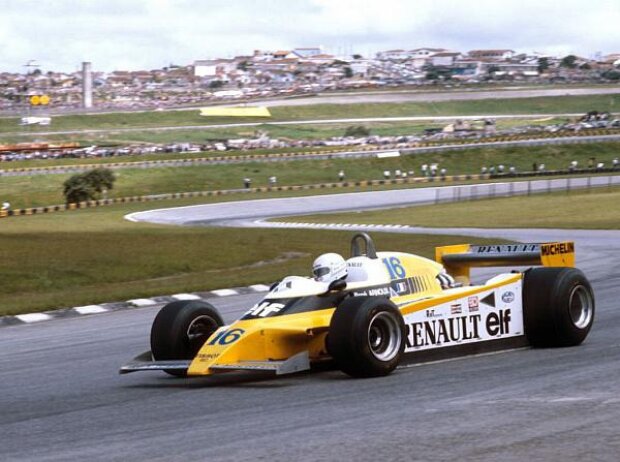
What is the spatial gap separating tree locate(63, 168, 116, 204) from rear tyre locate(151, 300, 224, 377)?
55391mm

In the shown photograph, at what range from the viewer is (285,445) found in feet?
25.2

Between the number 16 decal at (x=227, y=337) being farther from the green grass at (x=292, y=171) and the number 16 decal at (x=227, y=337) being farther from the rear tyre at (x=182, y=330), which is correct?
the green grass at (x=292, y=171)

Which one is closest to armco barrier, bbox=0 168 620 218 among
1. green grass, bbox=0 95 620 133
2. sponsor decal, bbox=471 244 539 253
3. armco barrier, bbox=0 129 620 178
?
armco barrier, bbox=0 129 620 178

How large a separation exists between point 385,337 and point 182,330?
6.39 feet

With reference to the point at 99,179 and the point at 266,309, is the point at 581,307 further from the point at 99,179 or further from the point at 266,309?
the point at 99,179

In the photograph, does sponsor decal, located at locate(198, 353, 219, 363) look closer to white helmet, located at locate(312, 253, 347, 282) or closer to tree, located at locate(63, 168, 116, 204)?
white helmet, located at locate(312, 253, 347, 282)

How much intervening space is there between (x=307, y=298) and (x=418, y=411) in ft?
8.06

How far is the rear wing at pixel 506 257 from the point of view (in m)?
13.3

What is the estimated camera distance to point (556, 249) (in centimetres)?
1339

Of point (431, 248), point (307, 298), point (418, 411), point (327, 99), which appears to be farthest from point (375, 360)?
point (327, 99)

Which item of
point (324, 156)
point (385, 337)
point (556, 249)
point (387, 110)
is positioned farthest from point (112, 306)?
point (387, 110)

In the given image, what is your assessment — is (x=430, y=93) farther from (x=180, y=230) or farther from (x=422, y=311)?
(x=422, y=311)

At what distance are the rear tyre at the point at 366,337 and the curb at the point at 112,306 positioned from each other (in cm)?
797

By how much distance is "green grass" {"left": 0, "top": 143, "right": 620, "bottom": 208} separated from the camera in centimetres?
7206
